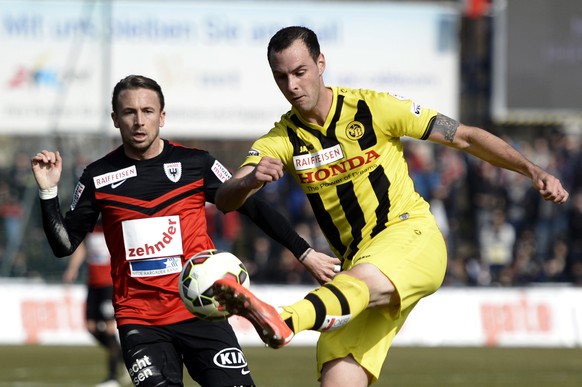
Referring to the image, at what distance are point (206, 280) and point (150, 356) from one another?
2.81 ft

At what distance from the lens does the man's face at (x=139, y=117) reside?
6.98 metres

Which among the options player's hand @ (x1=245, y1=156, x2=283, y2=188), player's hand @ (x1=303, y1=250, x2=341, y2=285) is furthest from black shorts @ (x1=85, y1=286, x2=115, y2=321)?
player's hand @ (x1=245, y1=156, x2=283, y2=188)

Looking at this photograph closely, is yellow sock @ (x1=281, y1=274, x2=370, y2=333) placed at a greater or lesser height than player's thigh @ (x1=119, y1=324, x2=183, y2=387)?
greater

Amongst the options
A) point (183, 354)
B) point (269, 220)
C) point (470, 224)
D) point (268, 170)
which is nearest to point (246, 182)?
point (268, 170)

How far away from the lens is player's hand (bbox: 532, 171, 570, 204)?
21.2ft

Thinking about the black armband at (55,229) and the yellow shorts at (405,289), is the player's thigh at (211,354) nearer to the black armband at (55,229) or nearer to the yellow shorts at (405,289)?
the yellow shorts at (405,289)

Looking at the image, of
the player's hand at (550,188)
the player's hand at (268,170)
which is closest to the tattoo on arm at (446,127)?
the player's hand at (550,188)

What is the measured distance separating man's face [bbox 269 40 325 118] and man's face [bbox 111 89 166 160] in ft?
2.63

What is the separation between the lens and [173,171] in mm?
7164

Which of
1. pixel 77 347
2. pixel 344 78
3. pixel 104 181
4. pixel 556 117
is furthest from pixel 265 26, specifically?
pixel 104 181

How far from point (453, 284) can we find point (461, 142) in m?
13.9

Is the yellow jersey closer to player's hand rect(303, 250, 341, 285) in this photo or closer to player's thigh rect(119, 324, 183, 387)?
player's hand rect(303, 250, 341, 285)

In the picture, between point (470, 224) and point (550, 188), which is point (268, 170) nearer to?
point (550, 188)

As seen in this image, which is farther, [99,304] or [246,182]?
[99,304]
